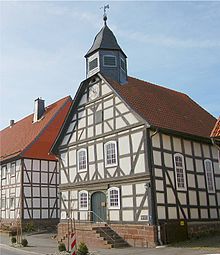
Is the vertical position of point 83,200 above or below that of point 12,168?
below

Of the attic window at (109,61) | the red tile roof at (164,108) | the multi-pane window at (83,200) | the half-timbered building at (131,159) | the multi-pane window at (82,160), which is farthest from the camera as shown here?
the attic window at (109,61)

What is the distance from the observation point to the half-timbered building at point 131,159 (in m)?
17.6

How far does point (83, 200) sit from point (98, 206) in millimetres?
1557

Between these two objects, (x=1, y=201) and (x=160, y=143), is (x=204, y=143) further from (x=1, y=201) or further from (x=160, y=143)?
(x=1, y=201)

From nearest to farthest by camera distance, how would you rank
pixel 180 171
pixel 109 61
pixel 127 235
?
pixel 127 235
pixel 180 171
pixel 109 61

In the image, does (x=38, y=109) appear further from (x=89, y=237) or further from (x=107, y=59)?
(x=89, y=237)

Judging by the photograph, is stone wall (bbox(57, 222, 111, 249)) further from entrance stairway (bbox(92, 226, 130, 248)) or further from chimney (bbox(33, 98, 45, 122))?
chimney (bbox(33, 98, 45, 122))

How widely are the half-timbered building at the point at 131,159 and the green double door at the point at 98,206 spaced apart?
6cm

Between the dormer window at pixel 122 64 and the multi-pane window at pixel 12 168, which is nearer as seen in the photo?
the dormer window at pixel 122 64

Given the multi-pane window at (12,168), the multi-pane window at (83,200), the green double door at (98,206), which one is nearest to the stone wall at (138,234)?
the green double door at (98,206)

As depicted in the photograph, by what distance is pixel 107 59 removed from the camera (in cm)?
2244

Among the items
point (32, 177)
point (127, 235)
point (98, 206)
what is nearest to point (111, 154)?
point (98, 206)

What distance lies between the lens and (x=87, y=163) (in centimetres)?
2144

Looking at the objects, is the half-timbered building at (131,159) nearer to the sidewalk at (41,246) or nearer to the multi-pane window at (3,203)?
the sidewalk at (41,246)
